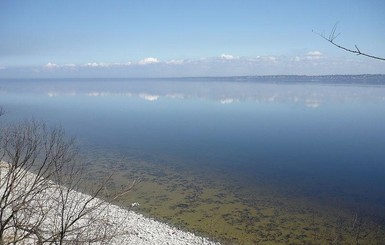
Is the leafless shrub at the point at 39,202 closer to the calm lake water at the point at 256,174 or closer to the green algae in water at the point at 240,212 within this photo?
the green algae in water at the point at 240,212

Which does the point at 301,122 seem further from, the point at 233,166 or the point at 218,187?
the point at 218,187

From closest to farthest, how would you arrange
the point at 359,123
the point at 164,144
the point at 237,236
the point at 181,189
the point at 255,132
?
the point at 237,236, the point at 181,189, the point at 164,144, the point at 255,132, the point at 359,123

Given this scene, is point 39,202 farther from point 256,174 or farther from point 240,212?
point 256,174

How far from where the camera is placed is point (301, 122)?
59.0 m

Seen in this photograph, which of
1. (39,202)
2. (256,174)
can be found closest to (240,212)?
(256,174)

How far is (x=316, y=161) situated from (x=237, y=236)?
18.6m

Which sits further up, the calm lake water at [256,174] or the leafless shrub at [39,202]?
the leafless shrub at [39,202]

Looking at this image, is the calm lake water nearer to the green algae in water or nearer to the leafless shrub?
the green algae in water

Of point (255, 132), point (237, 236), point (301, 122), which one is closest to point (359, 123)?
point (301, 122)

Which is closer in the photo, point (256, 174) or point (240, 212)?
point (240, 212)

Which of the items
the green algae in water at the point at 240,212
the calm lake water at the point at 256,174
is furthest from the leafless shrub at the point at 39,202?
the calm lake water at the point at 256,174

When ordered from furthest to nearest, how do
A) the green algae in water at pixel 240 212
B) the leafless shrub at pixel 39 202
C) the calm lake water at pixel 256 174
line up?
the calm lake water at pixel 256 174 → the green algae in water at pixel 240 212 → the leafless shrub at pixel 39 202

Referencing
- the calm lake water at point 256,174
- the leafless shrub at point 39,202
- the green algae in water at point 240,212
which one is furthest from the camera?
the calm lake water at point 256,174

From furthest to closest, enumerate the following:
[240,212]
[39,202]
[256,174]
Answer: [256,174] < [240,212] < [39,202]
